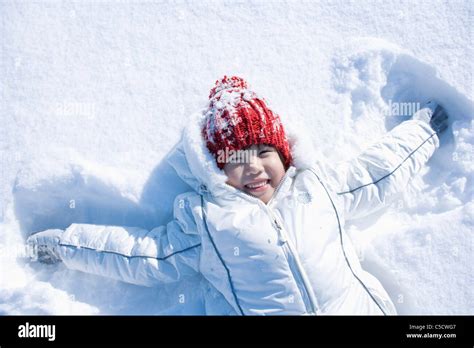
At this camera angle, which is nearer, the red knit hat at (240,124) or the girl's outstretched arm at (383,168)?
the red knit hat at (240,124)

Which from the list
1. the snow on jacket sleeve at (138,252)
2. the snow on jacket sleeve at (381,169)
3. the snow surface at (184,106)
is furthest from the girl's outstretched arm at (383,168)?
the snow on jacket sleeve at (138,252)

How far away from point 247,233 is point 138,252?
1.47 ft

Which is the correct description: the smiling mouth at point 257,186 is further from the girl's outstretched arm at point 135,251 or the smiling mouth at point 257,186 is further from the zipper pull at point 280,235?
the girl's outstretched arm at point 135,251

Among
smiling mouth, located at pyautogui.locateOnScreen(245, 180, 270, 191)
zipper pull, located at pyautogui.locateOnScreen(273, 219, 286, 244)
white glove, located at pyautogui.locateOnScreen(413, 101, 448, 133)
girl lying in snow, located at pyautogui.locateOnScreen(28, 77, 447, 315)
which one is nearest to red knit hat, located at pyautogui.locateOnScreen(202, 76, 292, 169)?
girl lying in snow, located at pyautogui.locateOnScreen(28, 77, 447, 315)

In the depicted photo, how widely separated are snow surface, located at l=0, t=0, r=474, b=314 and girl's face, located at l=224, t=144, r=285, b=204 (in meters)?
0.25

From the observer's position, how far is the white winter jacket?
5.67 ft

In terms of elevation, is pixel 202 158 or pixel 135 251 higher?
pixel 202 158

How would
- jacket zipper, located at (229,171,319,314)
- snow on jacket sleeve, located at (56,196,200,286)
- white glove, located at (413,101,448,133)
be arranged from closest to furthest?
jacket zipper, located at (229,171,319,314), snow on jacket sleeve, located at (56,196,200,286), white glove, located at (413,101,448,133)

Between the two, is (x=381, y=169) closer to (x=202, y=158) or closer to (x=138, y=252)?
(x=202, y=158)

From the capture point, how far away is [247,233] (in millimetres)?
1734

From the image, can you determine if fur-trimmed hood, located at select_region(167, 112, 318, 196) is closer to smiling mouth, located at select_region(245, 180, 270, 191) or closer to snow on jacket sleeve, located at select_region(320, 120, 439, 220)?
smiling mouth, located at select_region(245, 180, 270, 191)

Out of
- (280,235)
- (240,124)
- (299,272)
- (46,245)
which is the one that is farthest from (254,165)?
(46,245)

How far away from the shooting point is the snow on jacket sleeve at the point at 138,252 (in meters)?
1.81
